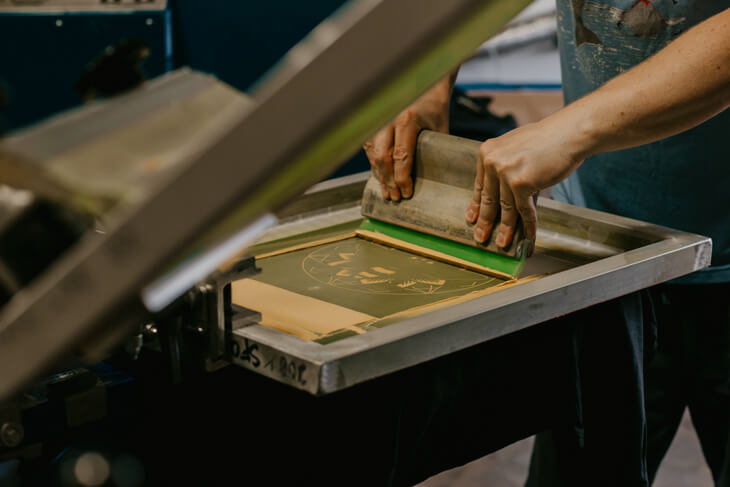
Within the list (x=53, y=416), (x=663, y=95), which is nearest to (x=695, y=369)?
(x=663, y=95)

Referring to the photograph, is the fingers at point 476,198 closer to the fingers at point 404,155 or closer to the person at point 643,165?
the person at point 643,165

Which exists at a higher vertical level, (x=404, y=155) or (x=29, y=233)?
(x=29, y=233)

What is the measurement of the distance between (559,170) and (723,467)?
724 millimetres

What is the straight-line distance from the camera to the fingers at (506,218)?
48.3 inches

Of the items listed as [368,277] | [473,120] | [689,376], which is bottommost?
[689,376]

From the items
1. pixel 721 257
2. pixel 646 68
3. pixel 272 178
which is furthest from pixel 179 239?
pixel 721 257

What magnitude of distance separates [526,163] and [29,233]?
0.81m

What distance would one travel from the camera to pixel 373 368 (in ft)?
2.85

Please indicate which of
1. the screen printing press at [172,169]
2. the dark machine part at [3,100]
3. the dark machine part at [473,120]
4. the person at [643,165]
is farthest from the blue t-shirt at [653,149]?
the dark machine part at [473,120]

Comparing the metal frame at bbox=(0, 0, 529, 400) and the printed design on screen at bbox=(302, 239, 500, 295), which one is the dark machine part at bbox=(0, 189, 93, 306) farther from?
the printed design on screen at bbox=(302, 239, 500, 295)

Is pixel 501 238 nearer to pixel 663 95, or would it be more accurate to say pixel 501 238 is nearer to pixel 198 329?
pixel 663 95

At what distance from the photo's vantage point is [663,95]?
1097 mm

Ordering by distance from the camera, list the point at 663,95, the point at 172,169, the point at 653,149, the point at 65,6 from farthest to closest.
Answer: the point at 65,6 < the point at 653,149 < the point at 663,95 < the point at 172,169

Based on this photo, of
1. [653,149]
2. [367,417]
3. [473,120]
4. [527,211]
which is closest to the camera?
[367,417]
